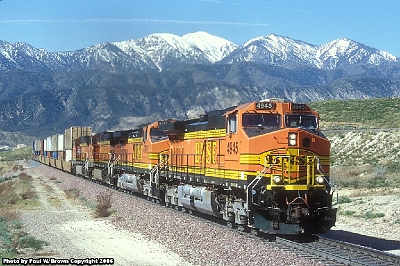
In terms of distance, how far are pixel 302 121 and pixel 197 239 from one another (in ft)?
17.8

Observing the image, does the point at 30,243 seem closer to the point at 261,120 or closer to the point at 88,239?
the point at 88,239

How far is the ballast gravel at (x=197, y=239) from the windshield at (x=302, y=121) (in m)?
4.14

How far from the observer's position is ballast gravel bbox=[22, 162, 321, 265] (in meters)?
16.5

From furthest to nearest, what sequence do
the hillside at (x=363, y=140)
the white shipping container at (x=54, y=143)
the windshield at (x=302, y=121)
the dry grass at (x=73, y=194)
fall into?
1. the white shipping container at (x=54, y=143)
2. the hillside at (x=363, y=140)
3. the dry grass at (x=73, y=194)
4. the windshield at (x=302, y=121)

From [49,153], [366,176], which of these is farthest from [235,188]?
[49,153]

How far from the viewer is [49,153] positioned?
326 ft

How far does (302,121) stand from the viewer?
20.4 m

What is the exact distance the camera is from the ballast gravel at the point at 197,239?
54.2 ft

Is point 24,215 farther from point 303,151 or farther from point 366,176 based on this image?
point 366,176

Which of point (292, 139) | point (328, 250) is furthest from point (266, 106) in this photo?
point (328, 250)

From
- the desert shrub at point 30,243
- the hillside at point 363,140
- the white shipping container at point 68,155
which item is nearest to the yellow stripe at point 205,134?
the desert shrub at point 30,243

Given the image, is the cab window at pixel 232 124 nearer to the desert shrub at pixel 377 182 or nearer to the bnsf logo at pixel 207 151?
the bnsf logo at pixel 207 151

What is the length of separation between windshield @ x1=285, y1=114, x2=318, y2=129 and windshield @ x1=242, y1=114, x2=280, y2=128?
38cm

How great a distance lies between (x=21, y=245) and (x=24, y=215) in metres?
10.2
